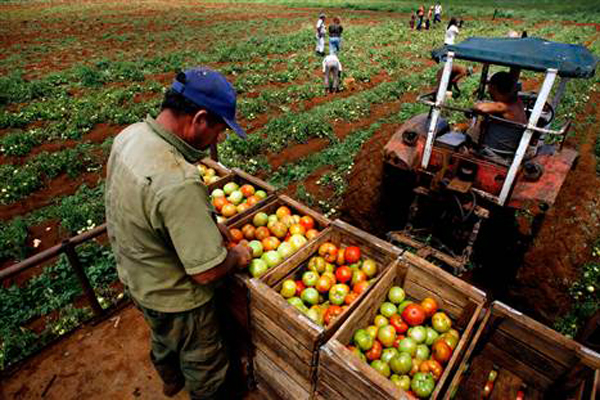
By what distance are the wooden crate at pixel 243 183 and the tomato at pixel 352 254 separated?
1.22 metres

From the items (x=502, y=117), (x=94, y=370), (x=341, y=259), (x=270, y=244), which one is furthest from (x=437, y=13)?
(x=94, y=370)

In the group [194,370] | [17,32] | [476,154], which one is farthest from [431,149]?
[17,32]

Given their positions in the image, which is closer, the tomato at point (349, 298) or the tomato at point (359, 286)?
the tomato at point (349, 298)

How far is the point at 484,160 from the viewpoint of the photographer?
4.71m

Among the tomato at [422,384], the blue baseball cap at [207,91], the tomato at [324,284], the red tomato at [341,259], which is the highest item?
the blue baseball cap at [207,91]

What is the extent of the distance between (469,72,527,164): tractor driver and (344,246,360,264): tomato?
2.50 meters

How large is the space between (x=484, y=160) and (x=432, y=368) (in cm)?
306

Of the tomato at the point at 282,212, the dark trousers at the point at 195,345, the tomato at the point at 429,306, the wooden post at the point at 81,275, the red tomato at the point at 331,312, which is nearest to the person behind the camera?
the dark trousers at the point at 195,345

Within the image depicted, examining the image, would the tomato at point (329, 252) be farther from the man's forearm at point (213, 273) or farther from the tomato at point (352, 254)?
the man's forearm at point (213, 273)

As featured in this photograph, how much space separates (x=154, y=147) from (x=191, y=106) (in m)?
0.39

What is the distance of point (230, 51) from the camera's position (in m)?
18.4

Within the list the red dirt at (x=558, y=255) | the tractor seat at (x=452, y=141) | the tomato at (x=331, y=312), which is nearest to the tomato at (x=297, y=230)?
the tomato at (x=331, y=312)

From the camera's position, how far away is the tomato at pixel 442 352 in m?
2.87

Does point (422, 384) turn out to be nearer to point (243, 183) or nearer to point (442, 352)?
point (442, 352)
